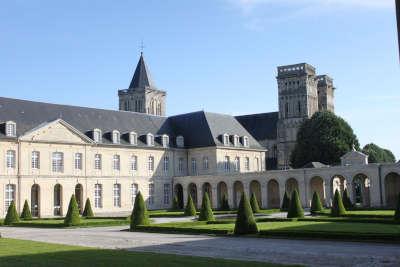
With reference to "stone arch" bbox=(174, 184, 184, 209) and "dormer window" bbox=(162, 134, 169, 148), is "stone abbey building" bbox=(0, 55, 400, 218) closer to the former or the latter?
"dormer window" bbox=(162, 134, 169, 148)

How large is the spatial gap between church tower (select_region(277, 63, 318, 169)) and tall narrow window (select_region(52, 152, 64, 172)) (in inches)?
1543

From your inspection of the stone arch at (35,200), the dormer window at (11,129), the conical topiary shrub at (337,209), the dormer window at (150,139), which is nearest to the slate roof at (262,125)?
the dormer window at (150,139)

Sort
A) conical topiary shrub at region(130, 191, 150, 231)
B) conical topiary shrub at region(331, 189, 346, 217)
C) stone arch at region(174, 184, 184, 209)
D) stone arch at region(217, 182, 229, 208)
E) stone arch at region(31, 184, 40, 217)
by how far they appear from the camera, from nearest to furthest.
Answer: conical topiary shrub at region(130, 191, 150, 231), conical topiary shrub at region(331, 189, 346, 217), stone arch at region(31, 184, 40, 217), stone arch at region(217, 182, 229, 208), stone arch at region(174, 184, 184, 209)

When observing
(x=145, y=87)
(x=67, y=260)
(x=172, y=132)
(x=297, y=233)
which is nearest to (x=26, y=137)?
(x=172, y=132)

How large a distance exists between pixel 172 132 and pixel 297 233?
37087 millimetres

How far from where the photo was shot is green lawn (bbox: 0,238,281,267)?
12.7m

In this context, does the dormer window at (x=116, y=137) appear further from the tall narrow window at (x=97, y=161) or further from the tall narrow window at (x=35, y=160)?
the tall narrow window at (x=35, y=160)

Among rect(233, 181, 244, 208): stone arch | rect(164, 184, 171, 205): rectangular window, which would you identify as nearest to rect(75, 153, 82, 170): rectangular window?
rect(164, 184, 171, 205): rectangular window

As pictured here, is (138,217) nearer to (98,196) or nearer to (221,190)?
(98,196)

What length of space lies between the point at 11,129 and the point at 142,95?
43615 mm

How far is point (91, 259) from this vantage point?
1357 cm

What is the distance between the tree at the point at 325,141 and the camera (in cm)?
6191

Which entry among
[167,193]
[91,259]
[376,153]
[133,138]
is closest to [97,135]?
[133,138]

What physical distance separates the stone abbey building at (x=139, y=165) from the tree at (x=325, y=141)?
249 inches
